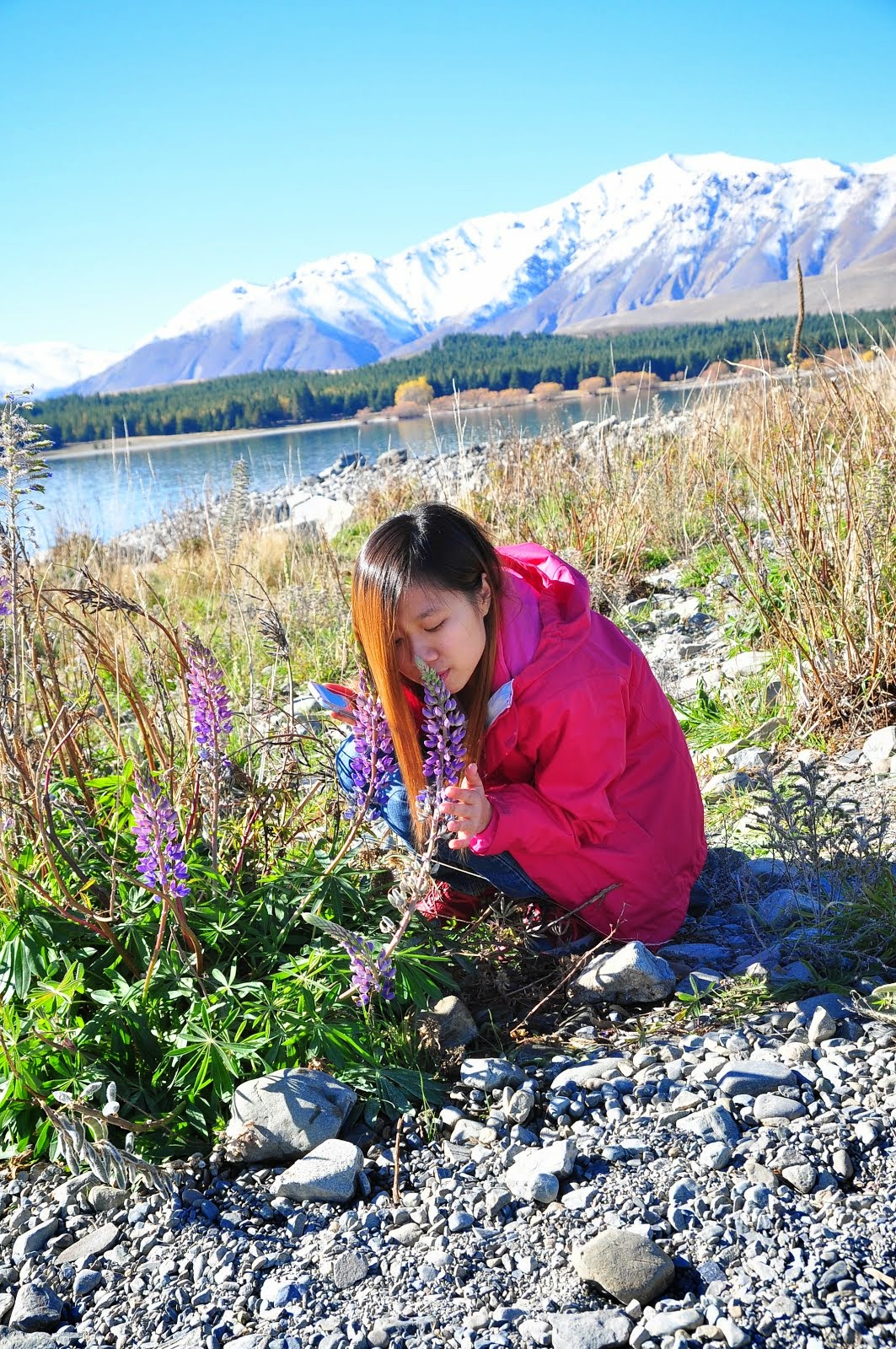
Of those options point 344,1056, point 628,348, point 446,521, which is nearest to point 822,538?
point 446,521

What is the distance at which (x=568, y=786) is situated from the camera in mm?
2459

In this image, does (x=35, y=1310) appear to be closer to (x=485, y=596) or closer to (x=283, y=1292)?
(x=283, y=1292)

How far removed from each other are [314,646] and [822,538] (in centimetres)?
303

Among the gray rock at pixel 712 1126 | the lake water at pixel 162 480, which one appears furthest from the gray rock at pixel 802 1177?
the lake water at pixel 162 480

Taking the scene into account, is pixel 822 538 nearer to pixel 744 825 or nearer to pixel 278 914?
pixel 744 825

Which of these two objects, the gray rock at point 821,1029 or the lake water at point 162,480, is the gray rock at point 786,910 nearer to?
the gray rock at point 821,1029

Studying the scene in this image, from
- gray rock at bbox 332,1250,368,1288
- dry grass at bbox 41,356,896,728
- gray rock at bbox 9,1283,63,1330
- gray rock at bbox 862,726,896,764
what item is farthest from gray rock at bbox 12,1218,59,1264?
gray rock at bbox 862,726,896,764

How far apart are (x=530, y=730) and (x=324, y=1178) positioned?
1.08m

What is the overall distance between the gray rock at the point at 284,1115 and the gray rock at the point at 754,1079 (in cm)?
73

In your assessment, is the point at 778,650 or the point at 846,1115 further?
the point at 778,650

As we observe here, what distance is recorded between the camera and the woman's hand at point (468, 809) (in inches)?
84.5

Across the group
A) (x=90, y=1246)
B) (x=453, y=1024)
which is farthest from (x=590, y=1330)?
(x=90, y=1246)

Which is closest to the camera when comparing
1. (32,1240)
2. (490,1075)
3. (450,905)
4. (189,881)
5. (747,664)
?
(32,1240)

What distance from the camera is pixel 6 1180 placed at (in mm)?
2014
